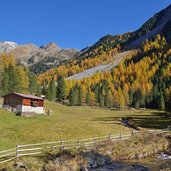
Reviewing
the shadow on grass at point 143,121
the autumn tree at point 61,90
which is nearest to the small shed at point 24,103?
the shadow on grass at point 143,121

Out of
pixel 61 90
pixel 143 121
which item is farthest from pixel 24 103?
pixel 61 90

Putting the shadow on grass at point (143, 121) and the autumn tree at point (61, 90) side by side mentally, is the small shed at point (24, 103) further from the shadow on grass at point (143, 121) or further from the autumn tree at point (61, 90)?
the autumn tree at point (61, 90)

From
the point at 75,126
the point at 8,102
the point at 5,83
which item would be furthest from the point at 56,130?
the point at 5,83

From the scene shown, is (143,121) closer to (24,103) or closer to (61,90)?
(24,103)

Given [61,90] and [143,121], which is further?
[61,90]

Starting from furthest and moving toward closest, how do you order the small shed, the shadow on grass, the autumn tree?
the autumn tree, the small shed, the shadow on grass

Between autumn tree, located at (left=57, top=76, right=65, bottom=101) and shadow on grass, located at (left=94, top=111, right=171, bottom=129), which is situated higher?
autumn tree, located at (left=57, top=76, right=65, bottom=101)

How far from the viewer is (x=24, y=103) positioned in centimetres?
8238

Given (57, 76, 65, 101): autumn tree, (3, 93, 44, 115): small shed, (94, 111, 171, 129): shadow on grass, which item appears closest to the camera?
(94, 111, 171, 129): shadow on grass

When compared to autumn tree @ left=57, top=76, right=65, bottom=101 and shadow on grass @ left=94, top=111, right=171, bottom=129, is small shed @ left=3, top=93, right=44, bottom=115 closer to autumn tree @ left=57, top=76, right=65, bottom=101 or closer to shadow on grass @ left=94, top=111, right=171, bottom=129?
shadow on grass @ left=94, top=111, right=171, bottom=129

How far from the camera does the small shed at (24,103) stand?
8192 cm

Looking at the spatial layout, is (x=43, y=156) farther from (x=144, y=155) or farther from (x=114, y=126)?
(x=114, y=126)

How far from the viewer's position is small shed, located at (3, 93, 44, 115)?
269ft

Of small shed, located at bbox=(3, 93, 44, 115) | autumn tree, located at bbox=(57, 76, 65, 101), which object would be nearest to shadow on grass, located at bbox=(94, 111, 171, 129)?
small shed, located at bbox=(3, 93, 44, 115)
